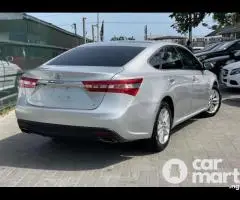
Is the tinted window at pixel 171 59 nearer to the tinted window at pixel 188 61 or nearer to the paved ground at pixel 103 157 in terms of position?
the tinted window at pixel 188 61

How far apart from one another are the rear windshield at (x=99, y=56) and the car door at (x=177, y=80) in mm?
525

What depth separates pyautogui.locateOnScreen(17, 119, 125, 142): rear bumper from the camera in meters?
5.25

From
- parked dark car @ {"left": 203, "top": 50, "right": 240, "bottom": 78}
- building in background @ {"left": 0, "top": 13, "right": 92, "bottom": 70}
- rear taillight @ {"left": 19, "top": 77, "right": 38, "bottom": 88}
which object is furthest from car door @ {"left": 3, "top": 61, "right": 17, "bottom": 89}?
parked dark car @ {"left": 203, "top": 50, "right": 240, "bottom": 78}

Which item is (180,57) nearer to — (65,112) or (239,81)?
(65,112)

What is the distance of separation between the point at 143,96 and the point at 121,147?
111 centimetres

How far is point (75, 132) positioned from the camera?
5336 mm

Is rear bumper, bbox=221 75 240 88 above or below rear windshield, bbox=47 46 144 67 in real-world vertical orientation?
below

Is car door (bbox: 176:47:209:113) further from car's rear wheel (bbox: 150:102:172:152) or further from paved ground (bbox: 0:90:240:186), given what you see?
car's rear wheel (bbox: 150:102:172:152)

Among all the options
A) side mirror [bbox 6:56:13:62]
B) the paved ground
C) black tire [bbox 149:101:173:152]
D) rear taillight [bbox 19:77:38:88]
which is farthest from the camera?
side mirror [bbox 6:56:13:62]

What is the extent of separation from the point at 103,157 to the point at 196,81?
2381 millimetres

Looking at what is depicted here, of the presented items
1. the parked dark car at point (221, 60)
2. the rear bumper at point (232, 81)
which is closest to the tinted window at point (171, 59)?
the rear bumper at point (232, 81)

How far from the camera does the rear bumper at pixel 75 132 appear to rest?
5250 millimetres

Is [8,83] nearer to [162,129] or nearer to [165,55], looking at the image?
[165,55]

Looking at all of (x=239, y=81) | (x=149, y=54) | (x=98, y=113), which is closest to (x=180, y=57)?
(x=149, y=54)
